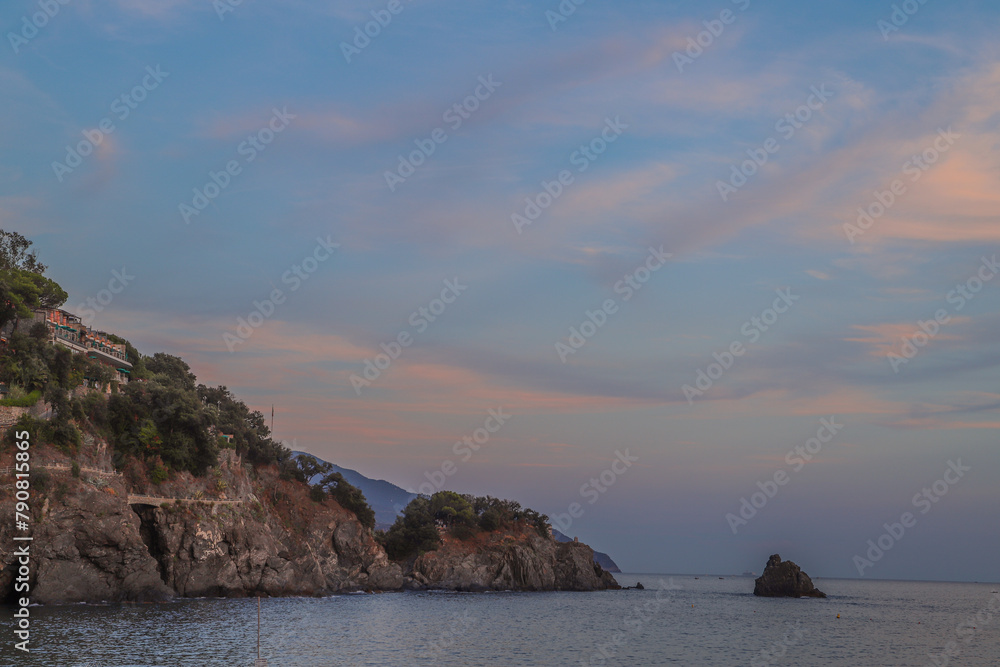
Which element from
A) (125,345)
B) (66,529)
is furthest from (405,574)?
(66,529)

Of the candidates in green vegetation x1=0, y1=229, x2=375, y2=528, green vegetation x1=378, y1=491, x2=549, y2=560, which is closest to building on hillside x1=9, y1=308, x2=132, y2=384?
green vegetation x1=0, y1=229, x2=375, y2=528

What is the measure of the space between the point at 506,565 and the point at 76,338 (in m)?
88.1

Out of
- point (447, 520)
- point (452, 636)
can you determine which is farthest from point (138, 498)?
point (447, 520)

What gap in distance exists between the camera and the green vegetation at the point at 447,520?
15288 centimetres

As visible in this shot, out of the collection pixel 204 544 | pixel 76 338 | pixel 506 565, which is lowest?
pixel 506 565

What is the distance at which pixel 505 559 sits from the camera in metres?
155

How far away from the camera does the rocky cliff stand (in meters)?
72.1

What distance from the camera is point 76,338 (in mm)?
100125

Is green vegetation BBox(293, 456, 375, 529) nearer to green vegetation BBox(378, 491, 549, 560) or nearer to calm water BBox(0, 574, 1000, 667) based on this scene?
green vegetation BBox(378, 491, 549, 560)

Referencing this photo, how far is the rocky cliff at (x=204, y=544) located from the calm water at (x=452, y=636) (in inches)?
158

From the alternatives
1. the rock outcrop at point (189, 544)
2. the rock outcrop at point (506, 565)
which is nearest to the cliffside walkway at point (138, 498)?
the rock outcrop at point (189, 544)

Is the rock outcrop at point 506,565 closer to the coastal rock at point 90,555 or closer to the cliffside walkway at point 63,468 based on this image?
the coastal rock at point 90,555

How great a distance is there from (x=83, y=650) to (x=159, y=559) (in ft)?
135

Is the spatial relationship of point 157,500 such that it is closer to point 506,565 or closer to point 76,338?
point 76,338
